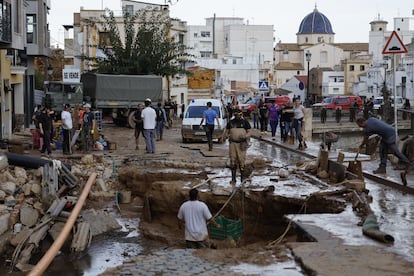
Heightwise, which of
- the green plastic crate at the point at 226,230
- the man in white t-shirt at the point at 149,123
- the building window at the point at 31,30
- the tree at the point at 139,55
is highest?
the building window at the point at 31,30

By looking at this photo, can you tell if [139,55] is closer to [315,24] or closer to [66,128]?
[66,128]

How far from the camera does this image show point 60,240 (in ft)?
36.2

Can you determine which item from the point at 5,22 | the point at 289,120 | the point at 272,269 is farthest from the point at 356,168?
the point at 5,22

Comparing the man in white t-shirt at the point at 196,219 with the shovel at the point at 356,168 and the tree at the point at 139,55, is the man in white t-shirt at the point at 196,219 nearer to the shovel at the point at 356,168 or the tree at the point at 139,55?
the shovel at the point at 356,168

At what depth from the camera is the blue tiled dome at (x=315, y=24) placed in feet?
414

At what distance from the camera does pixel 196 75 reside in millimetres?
60281

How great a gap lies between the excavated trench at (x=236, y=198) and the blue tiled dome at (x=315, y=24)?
367ft

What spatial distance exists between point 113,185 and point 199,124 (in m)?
8.87

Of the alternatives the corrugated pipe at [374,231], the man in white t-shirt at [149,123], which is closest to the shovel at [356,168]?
the corrugated pipe at [374,231]

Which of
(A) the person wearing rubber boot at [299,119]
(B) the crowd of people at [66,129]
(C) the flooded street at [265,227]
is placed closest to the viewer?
(C) the flooded street at [265,227]

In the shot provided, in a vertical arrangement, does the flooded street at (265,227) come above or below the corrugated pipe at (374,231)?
below

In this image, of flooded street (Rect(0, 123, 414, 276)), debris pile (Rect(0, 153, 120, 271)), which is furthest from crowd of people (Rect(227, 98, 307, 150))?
debris pile (Rect(0, 153, 120, 271))

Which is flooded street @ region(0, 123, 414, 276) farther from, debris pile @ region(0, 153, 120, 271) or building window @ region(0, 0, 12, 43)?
building window @ region(0, 0, 12, 43)

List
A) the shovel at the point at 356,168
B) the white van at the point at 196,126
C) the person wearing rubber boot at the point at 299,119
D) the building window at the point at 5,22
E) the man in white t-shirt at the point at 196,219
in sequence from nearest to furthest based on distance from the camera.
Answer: the man in white t-shirt at the point at 196,219 → the shovel at the point at 356,168 → the person wearing rubber boot at the point at 299,119 → the building window at the point at 5,22 → the white van at the point at 196,126
